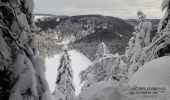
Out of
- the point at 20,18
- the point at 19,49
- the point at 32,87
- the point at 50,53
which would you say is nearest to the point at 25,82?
Answer: the point at 32,87

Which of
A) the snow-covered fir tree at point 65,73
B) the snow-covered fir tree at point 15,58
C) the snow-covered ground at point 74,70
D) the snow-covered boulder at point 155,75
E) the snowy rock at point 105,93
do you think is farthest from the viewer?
the snow-covered ground at point 74,70

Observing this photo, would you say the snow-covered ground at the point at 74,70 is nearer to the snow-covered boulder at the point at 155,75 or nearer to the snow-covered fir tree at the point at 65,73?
the snow-covered fir tree at the point at 65,73

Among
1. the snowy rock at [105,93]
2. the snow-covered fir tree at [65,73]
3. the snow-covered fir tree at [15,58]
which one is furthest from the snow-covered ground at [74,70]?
the snow-covered fir tree at [15,58]

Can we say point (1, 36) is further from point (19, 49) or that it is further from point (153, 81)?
point (153, 81)

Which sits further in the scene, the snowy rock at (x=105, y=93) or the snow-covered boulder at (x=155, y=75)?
the snow-covered boulder at (x=155, y=75)

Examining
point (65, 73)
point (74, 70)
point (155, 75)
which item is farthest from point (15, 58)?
point (74, 70)

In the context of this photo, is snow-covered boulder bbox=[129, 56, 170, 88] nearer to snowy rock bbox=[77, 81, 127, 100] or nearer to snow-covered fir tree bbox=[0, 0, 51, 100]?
snowy rock bbox=[77, 81, 127, 100]

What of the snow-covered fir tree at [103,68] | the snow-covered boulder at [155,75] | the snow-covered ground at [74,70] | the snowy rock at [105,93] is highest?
the snow-covered boulder at [155,75]

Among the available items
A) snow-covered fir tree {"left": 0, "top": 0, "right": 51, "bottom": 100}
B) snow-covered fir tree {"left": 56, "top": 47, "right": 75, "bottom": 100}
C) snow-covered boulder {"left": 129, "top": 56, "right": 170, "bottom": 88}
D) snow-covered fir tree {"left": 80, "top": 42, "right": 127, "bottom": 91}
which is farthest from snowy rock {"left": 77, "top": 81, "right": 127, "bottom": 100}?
snow-covered fir tree {"left": 56, "top": 47, "right": 75, "bottom": 100}

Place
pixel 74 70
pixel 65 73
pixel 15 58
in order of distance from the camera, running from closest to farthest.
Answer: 1. pixel 15 58
2. pixel 65 73
3. pixel 74 70

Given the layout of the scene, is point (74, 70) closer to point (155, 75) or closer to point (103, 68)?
point (103, 68)
